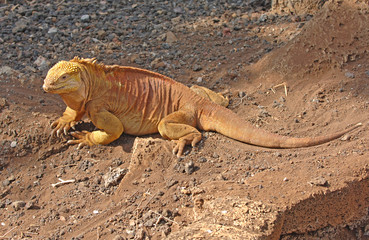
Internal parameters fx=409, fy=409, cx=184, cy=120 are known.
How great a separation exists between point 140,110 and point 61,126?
1.20 meters

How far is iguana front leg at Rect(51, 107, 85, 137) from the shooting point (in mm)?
6074

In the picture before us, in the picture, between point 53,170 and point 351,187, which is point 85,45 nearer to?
point 53,170

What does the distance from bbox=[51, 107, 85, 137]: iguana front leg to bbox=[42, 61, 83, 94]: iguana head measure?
0.64 meters

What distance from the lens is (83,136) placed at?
243 inches

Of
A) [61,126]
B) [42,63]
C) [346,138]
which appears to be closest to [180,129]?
[61,126]

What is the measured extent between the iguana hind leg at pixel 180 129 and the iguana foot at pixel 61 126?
1369 millimetres

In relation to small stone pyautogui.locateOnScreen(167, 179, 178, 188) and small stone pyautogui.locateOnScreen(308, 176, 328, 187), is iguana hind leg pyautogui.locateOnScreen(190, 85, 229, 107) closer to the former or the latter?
small stone pyautogui.locateOnScreen(167, 179, 178, 188)

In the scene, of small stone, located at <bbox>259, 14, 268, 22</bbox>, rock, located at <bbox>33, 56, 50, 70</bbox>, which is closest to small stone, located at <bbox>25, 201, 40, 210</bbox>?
rock, located at <bbox>33, 56, 50, 70</bbox>

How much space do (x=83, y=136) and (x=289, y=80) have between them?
3603 millimetres

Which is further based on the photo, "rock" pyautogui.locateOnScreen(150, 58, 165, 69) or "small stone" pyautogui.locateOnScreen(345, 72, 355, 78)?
"rock" pyautogui.locateOnScreen(150, 58, 165, 69)

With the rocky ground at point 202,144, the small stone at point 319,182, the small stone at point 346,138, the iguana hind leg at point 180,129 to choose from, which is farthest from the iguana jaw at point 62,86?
the small stone at point 346,138

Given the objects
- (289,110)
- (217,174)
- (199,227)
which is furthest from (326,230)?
(289,110)

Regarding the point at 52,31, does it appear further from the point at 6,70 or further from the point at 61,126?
the point at 61,126

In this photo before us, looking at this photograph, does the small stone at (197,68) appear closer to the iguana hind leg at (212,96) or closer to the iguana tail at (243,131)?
the iguana hind leg at (212,96)
